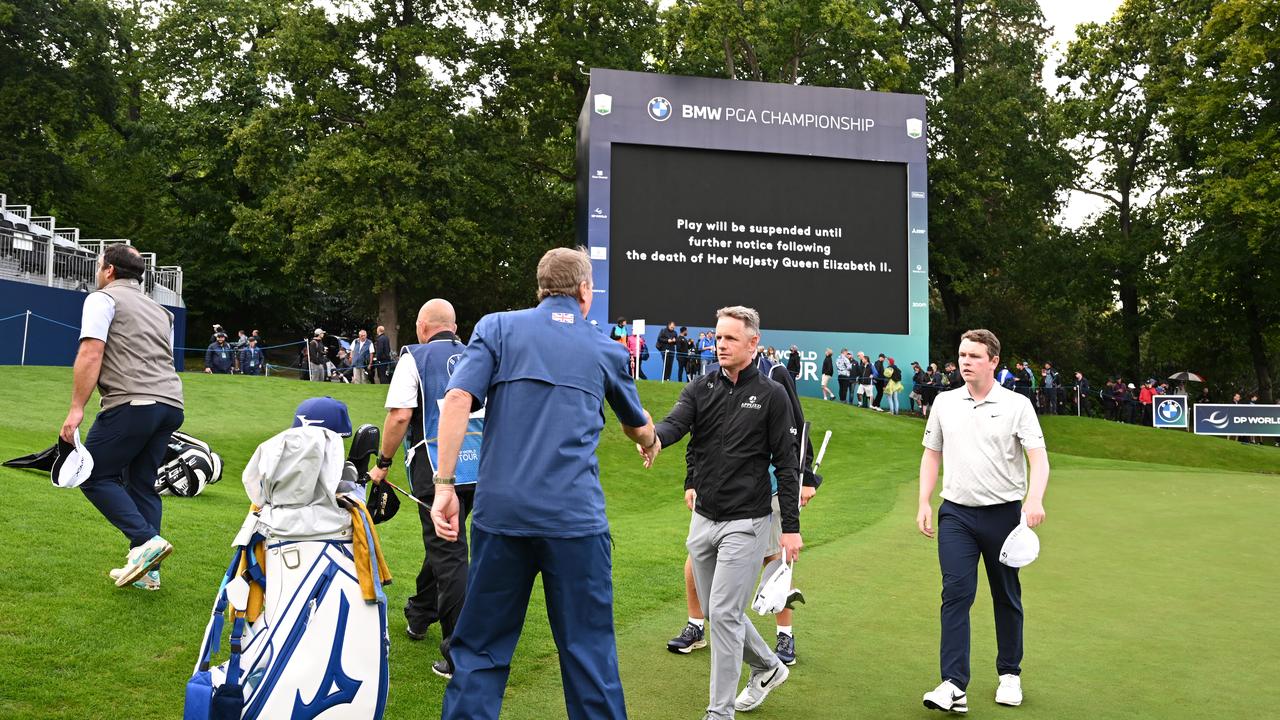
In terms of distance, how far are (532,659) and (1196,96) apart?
3790 cm

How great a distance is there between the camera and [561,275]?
168 inches

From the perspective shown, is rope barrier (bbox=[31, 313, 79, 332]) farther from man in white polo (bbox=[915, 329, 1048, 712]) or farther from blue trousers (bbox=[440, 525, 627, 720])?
blue trousers (bbox=[440, 525, 627, 720])

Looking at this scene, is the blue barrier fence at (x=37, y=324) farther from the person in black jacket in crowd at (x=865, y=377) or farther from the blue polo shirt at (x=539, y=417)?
the blue polo shirt at (x=539, y=417)

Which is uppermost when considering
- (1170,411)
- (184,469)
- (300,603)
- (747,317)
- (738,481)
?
(747,317)

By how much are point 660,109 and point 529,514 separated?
25431 mm

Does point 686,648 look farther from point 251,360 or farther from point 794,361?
point 251,360

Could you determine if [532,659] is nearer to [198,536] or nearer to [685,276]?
[198,536]

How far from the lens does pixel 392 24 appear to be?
1566 inches

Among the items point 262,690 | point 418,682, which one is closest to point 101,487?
point 418,682

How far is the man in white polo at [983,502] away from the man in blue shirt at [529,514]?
7.66 ft

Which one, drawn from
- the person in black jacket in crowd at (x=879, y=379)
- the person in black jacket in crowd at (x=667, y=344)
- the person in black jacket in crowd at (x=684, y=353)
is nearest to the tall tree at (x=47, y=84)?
the person in black jacket in crowd at (x=667, y=344)

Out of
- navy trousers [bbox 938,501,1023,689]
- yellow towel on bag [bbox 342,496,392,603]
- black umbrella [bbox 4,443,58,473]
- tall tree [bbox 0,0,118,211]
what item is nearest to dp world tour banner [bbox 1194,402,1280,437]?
navy trousers [bbox 938,501,1023,689]

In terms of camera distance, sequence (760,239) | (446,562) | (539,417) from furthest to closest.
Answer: (760,239), (446,562), (539,417)

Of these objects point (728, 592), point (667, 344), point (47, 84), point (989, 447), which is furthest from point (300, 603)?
point (47, 84)
